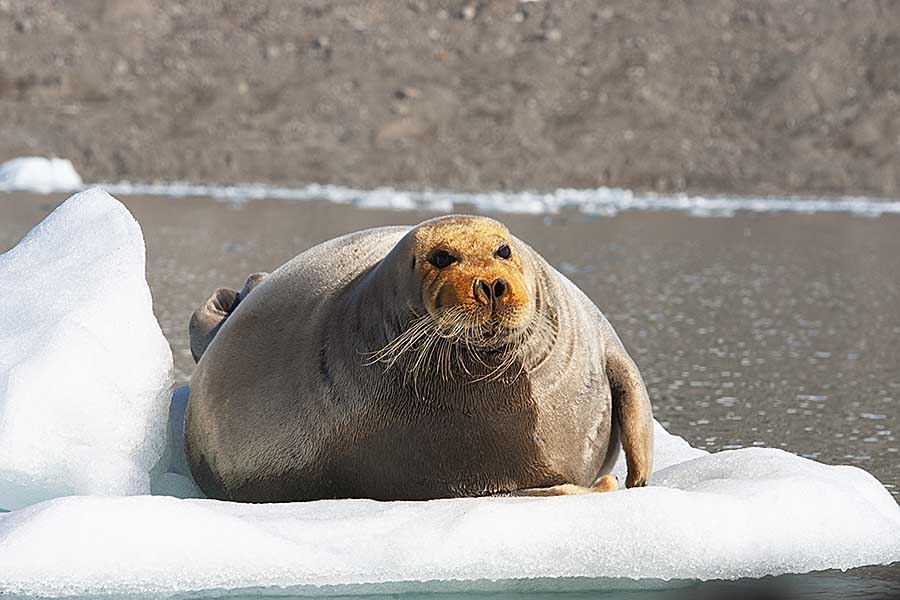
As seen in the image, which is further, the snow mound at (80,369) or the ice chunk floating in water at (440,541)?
the snow mound at (80,369)

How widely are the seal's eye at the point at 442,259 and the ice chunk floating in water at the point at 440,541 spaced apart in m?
0.57

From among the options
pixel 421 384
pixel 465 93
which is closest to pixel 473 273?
pixel 421 384

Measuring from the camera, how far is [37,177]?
2898 centimetres

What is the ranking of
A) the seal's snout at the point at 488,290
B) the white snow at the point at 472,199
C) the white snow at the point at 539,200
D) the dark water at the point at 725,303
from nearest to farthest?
1. the seal's snout at the point at 488,290
2. the dark water at the point at 725,303
3. the white snow at the point at 539,200
4. the white snow at the point at 472,199

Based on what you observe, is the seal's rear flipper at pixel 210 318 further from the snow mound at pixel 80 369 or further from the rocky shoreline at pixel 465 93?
the rocky shoreline at pixel 465 93

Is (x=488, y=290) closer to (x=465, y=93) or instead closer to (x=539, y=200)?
(x=539, y=200)

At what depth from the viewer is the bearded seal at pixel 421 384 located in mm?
3695

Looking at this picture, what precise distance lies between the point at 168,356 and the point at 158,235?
12835mm

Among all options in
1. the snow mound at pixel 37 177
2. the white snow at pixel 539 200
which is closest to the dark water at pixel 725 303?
the white snow at pixel 539 200

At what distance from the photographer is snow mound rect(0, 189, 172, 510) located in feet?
13.7

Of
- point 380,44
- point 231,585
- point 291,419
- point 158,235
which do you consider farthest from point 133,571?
point 380,44

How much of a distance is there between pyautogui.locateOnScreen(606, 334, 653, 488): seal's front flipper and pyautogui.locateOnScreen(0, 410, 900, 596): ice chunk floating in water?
1.06 ft

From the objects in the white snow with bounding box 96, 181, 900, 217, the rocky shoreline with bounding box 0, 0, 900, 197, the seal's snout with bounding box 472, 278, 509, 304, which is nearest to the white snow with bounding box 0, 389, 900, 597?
the seal's snout with bounding box 472, 278, 509, 304

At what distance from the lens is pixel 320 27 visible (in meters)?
44.7
